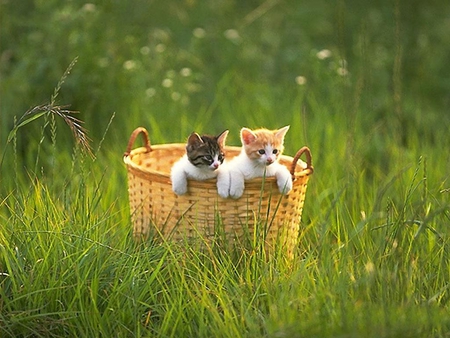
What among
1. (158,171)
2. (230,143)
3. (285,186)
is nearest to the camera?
(285,186)

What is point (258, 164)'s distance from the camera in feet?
11.1

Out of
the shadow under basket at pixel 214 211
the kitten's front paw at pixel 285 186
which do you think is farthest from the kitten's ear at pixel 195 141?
the kitten's front paw at pixel 285 186

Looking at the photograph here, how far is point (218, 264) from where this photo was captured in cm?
293

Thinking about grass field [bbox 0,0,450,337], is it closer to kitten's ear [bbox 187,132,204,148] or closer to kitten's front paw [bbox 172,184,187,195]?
kitten's front paw [bbox 172,184,187,195]

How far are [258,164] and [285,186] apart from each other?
175 mm

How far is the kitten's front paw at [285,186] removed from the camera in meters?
3.26

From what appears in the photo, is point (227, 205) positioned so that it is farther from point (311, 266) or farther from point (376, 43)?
point (376, 43)

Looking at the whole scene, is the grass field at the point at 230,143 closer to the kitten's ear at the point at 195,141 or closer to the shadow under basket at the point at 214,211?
the shadow under basket at the point at 214,211

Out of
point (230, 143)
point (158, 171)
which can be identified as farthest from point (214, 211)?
point (230, 143)

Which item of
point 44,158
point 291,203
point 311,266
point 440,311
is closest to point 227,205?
point 291,203

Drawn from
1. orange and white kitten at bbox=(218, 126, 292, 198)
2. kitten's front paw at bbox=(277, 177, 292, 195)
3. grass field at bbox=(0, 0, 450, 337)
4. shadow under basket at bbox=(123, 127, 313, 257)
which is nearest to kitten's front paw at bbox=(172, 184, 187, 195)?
shadow under basket at bbox=(123, 127, 313, 257)

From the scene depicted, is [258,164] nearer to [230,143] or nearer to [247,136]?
[247,136]

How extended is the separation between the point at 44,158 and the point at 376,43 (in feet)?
9.50

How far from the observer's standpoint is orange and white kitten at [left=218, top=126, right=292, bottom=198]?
326 cm
